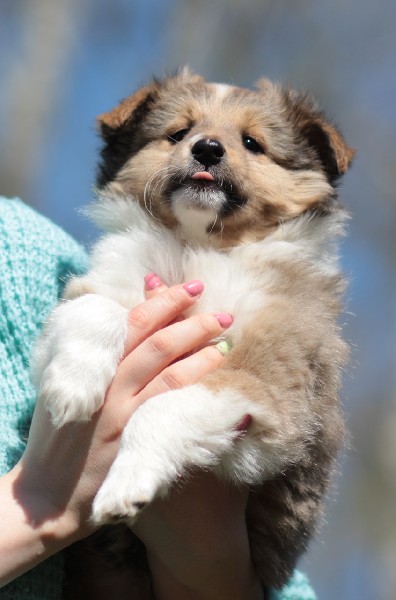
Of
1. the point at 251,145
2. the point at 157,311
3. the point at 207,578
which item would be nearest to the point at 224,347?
the point at 157,311

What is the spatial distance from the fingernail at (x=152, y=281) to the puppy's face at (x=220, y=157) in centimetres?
35

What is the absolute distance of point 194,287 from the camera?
316 centimetres

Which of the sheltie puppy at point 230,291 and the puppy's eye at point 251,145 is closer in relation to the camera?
the sheltie puppy at point 230,291

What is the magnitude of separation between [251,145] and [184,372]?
4.83 feet

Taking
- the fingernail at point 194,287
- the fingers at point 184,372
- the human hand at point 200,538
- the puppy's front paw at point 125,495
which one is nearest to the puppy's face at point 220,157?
the fingernail at point 194,287

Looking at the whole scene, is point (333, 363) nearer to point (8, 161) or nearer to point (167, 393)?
point (167, 393)

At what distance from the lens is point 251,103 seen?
3.96 m

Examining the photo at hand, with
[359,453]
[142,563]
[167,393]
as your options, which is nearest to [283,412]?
[167,393]

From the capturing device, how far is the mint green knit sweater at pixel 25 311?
3182 millimetres

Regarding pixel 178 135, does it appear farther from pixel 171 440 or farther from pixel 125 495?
pixel 125 495

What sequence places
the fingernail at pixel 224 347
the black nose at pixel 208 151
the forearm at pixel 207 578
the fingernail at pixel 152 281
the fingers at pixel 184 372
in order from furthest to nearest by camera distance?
the black nose at pixel 208 151 < the fingernail at pixel 152 281 < the forearm at pixel 207 578 < the fingernail at pixel 224 347 < the fingers at pixel 184 372

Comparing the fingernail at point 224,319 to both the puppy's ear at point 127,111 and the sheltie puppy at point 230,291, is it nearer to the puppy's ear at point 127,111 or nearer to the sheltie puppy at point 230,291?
the sheltie puppy at point 230,291

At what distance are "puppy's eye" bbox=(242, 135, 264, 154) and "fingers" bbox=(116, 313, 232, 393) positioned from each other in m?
1.11

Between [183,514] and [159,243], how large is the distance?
48.2 inches
